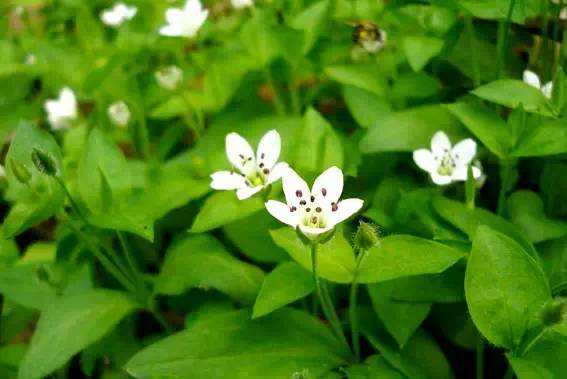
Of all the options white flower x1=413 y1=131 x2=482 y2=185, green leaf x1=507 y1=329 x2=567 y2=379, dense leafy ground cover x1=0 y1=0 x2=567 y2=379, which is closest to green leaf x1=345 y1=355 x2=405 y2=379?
dense leafy ground cover x1=0 y1=0 x2=567 y2=379

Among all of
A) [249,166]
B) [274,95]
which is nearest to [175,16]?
[274,95]

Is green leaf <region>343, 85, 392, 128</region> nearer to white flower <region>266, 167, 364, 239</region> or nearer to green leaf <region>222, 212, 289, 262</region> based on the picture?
green leaf <region>222, 212, 289, 262</region>

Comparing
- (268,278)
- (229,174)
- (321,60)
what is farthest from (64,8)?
(268,278)

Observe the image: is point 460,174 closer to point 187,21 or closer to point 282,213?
point 282,213

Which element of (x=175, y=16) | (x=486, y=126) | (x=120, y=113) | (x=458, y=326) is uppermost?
(x=175, y=16)

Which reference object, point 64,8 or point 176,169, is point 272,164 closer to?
point 176,169

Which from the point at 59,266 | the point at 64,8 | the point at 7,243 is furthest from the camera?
the point at 64,8
